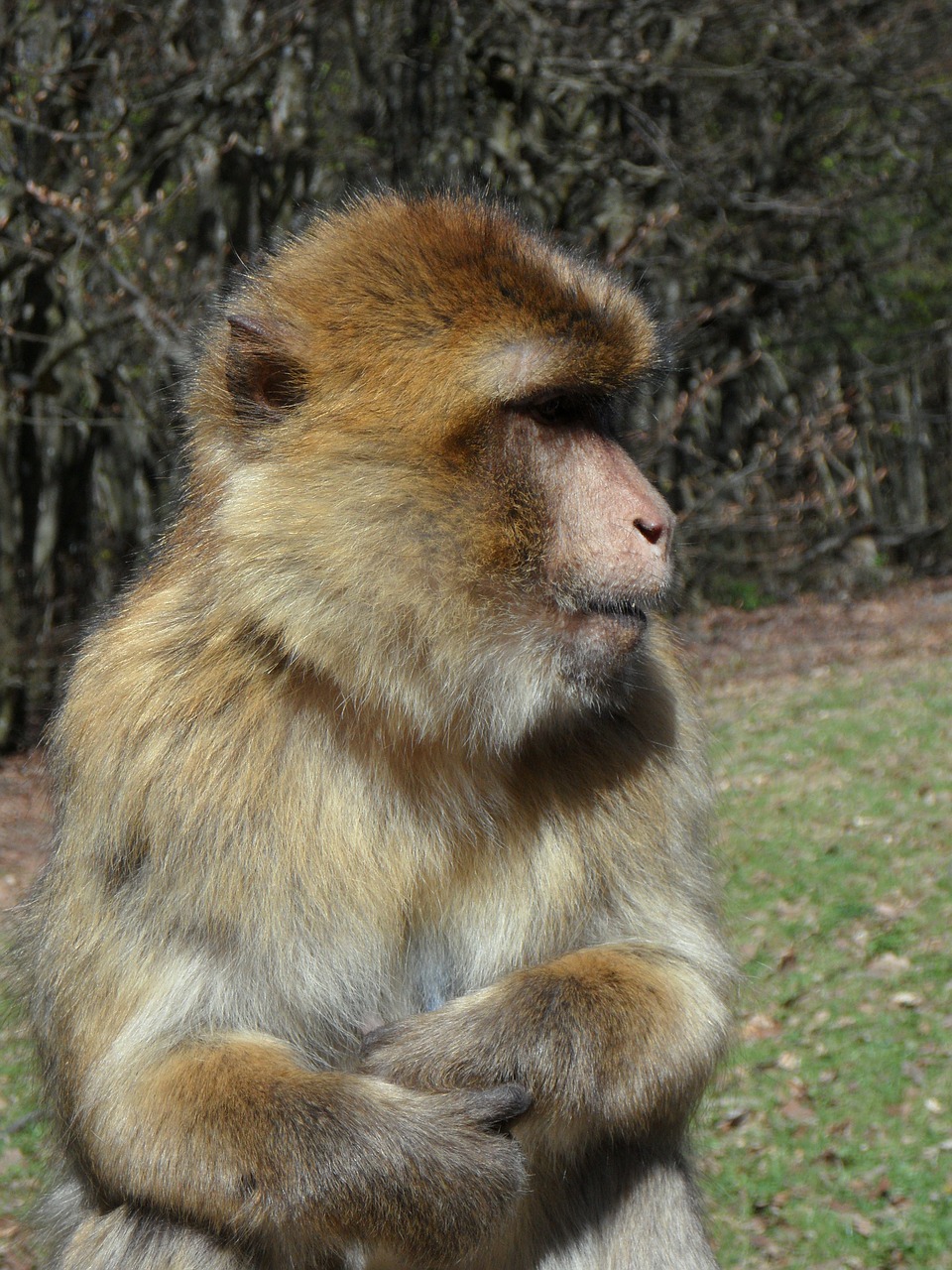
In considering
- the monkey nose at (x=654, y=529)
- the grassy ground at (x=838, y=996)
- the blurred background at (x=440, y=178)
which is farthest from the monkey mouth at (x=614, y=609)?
the blurred background at (x=440, y=178)

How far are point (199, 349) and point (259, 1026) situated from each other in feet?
4.58

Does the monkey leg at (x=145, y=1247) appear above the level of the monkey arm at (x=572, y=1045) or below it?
below

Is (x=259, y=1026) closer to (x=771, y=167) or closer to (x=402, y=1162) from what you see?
(x=402, y=1162)

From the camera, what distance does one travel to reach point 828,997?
524cm

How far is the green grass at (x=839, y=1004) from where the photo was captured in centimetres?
395

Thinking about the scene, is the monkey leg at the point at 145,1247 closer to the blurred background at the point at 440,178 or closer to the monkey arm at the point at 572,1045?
the monkey arm at the point at 572,1045

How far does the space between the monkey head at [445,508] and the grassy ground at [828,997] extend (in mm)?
1316

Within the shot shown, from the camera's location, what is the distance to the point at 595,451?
8.03 feet

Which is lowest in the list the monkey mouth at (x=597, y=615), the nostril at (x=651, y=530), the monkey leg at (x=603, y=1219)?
the monkey leg at (x=603, y=1219)

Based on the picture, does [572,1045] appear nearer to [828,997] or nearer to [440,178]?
[828,997]

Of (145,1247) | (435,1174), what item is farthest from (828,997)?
(145,1247)

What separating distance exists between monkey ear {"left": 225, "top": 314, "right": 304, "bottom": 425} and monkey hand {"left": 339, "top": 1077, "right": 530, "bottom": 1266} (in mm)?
1200

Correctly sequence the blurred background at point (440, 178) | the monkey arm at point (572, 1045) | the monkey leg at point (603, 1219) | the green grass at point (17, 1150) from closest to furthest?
the monkey arm at point (572, 1045)
the monkey leg at point (603, 1219)
the green grass at point (17, 1150)
the blurred background at point (440, 178)

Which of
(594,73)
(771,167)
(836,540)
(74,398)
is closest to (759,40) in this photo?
(771,167)
